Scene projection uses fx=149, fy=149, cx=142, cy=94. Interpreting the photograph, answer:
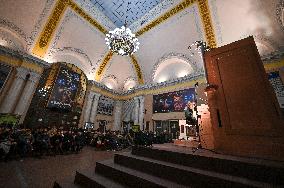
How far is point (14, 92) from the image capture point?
10953 millimetres

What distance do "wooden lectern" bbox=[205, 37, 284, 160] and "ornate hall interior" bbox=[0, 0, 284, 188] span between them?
21 millimetres

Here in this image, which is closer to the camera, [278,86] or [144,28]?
[278,86]

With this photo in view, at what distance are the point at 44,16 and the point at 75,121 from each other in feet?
30.5

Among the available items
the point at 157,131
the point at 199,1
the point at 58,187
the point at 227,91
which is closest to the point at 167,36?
the point at 199,1

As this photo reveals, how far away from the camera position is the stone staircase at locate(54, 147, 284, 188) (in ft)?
7.61

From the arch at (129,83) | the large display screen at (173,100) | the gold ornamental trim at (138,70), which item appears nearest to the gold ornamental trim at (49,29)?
the gold ornamental trim at (138,70)

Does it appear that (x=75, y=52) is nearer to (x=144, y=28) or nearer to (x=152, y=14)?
(x=144, y=28)

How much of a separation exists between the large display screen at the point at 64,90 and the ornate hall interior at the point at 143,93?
3.7 inches

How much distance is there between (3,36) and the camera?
11.2 metres

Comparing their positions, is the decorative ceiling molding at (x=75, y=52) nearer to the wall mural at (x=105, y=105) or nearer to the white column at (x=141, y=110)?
the wall mural at (x=105, y=105)

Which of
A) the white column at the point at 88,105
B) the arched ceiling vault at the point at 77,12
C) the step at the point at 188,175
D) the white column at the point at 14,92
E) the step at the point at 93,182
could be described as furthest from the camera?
the white column at the point at 88,105

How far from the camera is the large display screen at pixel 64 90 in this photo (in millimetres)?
12523

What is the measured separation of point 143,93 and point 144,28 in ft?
23.7

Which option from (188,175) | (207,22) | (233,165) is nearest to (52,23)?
(207,22)
